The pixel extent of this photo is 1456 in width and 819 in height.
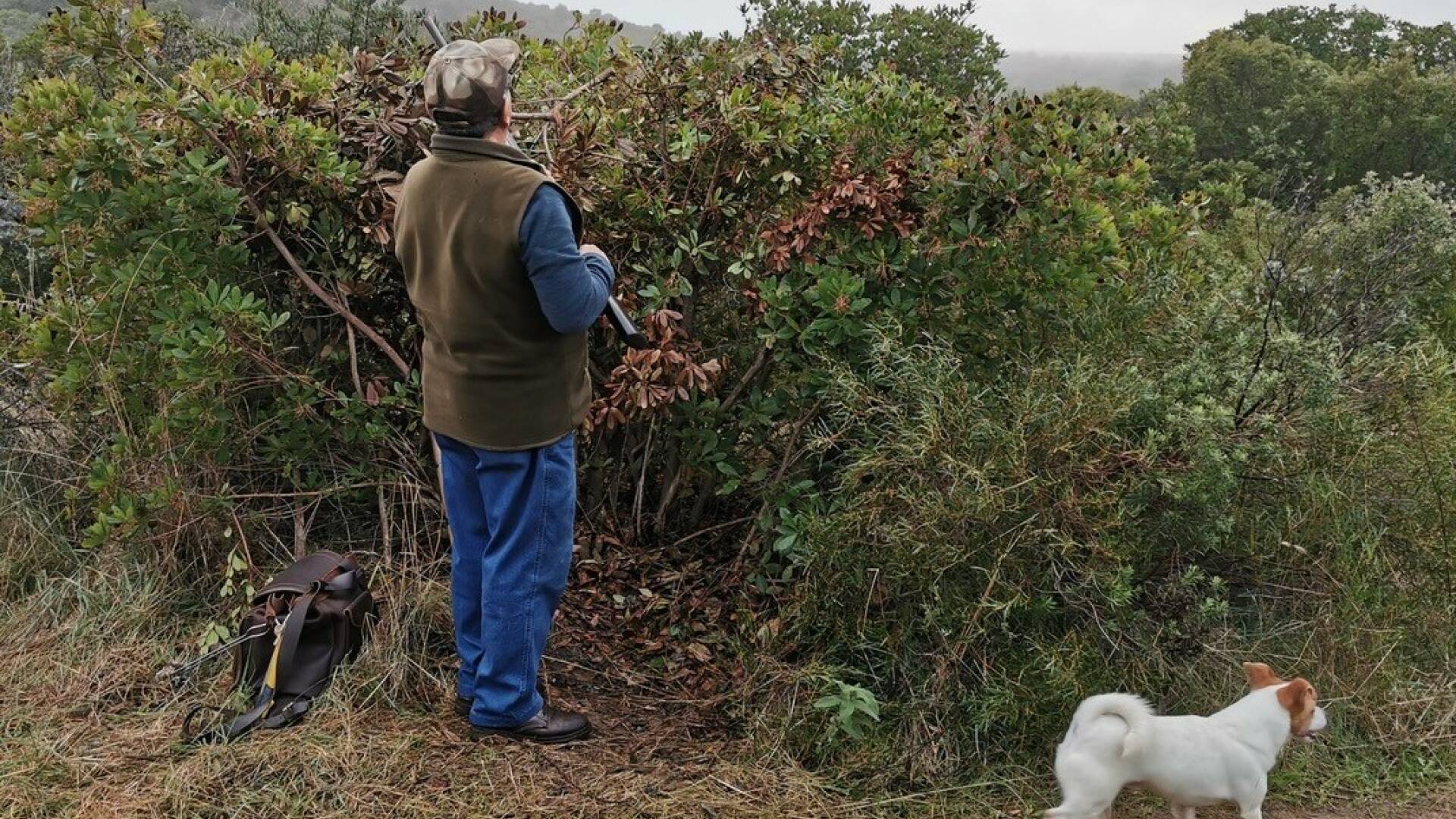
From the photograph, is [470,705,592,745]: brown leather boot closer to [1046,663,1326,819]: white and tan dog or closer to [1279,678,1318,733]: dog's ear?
[1046,663,1326,819]: white and tan dog

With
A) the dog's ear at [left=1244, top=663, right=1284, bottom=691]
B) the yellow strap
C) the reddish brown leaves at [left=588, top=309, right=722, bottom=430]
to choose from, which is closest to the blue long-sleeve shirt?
the reddish brown leaves at [left=588, top=309, right=722, bottom=430]

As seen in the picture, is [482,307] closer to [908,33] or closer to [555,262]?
[555,262]

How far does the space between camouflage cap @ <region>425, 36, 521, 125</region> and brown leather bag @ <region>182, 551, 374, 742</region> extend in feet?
5.20

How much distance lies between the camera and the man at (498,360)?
9.23 feet

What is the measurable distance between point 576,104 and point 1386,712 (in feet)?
11.6

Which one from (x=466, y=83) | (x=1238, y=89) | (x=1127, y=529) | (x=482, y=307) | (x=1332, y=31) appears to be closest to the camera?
(x=466, y=83)

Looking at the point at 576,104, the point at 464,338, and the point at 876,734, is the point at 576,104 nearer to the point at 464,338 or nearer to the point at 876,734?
the point at 464,338

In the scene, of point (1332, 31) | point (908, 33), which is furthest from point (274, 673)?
point (1332, 31)

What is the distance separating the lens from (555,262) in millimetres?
2801

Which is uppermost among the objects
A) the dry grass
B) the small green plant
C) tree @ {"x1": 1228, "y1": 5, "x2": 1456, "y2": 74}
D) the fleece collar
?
tree @ {"x1": 1228, "y1": 5, "x2": 1456, "y2": 74}

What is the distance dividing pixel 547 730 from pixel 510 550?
1.99 feet

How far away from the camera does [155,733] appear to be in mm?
3271

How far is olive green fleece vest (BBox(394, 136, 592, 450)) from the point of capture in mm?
2818

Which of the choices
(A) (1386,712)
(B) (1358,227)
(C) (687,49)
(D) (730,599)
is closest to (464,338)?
(D) (730,599)
